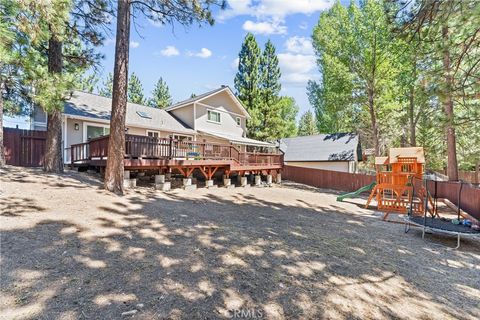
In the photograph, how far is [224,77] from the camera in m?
27.7

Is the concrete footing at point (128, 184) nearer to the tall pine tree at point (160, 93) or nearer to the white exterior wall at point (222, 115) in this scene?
the white exterior wall at point (222, 115)

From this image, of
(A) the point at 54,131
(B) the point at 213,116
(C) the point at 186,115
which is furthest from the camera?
(B) the point at 213,116

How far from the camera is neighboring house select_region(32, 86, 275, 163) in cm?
1284

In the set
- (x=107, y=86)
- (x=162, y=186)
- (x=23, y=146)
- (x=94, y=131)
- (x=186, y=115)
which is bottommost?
(x=162, y=186)

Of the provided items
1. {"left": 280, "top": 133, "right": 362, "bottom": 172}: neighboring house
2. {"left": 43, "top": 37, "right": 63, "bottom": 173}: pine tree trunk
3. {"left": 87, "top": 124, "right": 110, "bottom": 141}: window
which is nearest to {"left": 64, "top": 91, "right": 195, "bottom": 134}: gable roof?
{"left": 87, "top": 124, "right": 110, "bottom": 141}: window

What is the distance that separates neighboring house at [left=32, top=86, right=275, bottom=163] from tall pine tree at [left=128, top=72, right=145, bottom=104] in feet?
77.4

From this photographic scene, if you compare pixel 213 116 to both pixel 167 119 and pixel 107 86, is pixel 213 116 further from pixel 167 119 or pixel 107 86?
pixel 107 86

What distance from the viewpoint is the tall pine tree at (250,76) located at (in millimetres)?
26016

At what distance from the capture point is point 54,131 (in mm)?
9391

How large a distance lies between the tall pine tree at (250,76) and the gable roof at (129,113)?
9620mm

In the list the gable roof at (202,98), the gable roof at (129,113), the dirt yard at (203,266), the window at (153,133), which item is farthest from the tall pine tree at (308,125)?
the dirt yard at (203,266)

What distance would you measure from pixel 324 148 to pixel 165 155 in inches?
666

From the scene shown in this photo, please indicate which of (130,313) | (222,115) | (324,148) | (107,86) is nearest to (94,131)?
(222,115)

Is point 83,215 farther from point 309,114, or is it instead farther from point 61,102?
point 309,114
